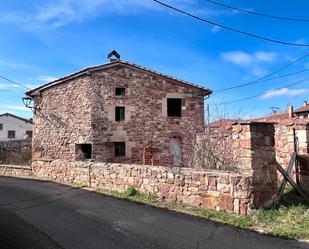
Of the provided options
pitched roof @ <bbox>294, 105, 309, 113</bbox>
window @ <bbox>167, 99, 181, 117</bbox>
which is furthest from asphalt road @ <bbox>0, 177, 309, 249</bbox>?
pitched roof @ <bbox>294, 105, 309, 113</bbox>

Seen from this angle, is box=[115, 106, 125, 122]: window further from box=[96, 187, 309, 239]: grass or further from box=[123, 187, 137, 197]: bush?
box=[96, 187, 309, 239]: grass

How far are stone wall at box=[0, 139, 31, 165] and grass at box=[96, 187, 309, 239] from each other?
1916 centimetres

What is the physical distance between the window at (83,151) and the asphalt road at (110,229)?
9981 mm

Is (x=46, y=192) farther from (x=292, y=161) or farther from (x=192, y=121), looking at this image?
(x=192, y=121)

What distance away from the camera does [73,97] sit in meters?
19.5

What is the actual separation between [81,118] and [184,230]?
13800 mm

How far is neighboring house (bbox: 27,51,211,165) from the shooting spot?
18891 mm

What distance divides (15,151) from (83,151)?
10.8 metres

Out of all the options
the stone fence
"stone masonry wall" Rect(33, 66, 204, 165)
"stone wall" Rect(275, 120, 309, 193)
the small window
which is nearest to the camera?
the stone fence

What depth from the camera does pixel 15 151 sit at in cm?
2742

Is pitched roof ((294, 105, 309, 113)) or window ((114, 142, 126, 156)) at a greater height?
pitched roof ((294, 105, 309, 113))

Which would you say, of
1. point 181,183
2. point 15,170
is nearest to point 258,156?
point 181,183

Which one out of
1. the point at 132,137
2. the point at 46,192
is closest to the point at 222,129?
the point at 46,192

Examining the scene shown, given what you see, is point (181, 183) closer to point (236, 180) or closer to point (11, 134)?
point (236, 180)
